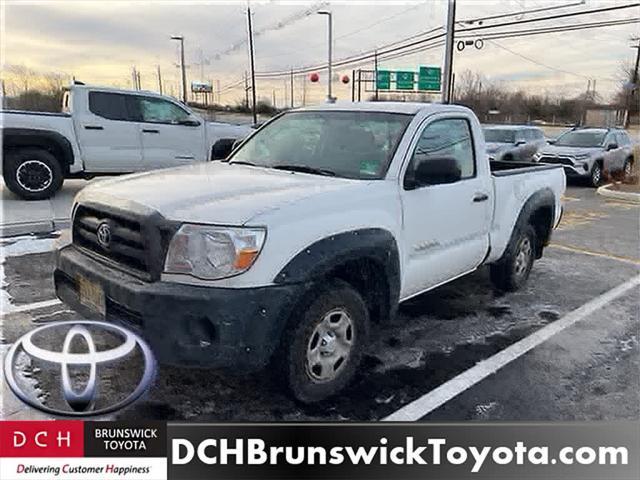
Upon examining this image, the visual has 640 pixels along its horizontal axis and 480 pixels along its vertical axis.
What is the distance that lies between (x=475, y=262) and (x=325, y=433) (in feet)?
6.70

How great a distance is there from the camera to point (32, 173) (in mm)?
8023

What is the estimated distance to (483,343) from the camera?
3.83m

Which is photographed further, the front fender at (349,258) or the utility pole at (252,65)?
the utility pole at (252,65)

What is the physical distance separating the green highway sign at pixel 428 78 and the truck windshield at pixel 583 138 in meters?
7.53

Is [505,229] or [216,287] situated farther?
[505,229]

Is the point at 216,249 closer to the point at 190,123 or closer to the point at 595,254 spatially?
the point at 595,254

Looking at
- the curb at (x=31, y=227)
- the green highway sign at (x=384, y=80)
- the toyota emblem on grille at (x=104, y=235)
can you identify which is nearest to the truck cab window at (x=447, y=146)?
the toyota emblem on grille at (x=104, y=235)

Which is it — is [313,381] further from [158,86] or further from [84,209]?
[158,86]

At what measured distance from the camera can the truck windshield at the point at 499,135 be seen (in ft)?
48.7

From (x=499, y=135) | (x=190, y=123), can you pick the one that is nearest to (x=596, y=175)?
(x=499, y=135)

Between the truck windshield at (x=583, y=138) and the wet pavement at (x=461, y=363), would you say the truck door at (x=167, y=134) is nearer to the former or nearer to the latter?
the wet pavement at (x=461, y=363)

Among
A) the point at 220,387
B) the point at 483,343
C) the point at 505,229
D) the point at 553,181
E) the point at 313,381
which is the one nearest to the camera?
the point at 313,381

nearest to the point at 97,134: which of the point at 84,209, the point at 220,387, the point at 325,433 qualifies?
the point at 84,209

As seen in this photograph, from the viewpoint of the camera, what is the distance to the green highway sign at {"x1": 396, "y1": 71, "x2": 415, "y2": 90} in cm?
2109
